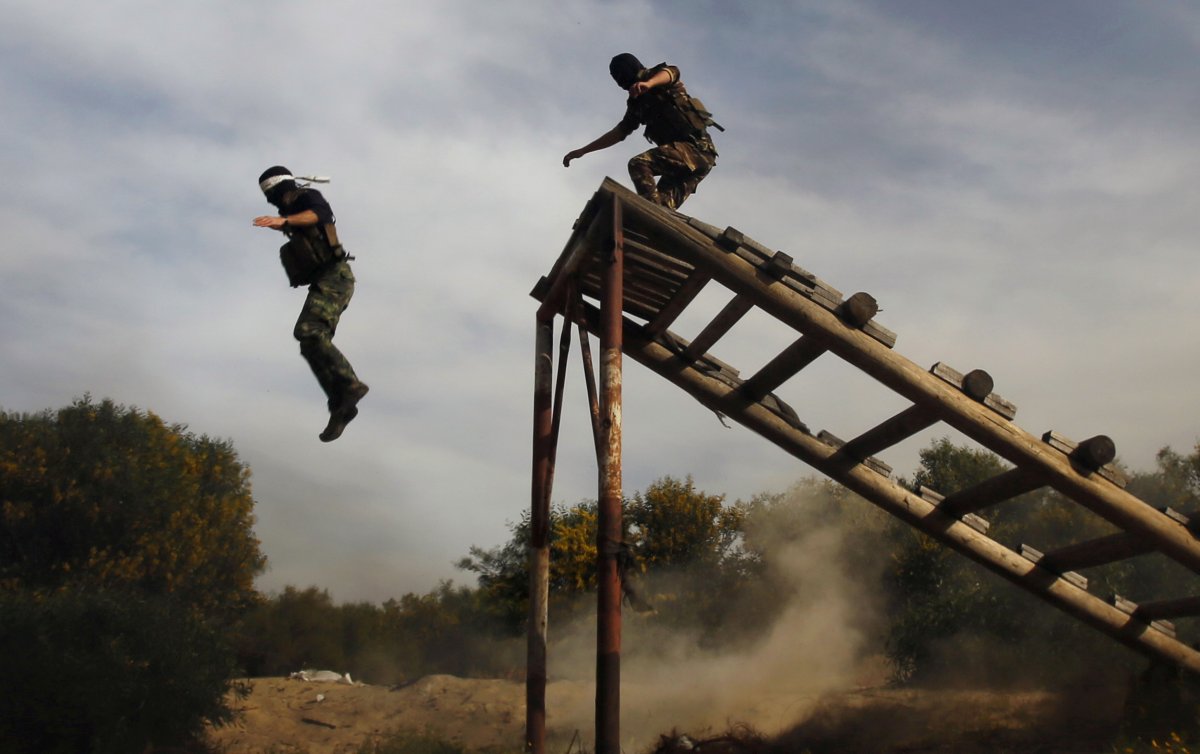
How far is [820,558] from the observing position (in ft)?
87.7

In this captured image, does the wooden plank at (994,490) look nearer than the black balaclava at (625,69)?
Yes

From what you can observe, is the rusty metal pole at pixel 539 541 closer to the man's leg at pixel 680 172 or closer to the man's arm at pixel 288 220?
the man's leg at pixel 680 172

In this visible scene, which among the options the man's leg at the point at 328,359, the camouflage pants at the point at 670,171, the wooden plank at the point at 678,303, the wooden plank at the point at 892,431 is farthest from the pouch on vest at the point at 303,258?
the wooden plank at the point at 892,431

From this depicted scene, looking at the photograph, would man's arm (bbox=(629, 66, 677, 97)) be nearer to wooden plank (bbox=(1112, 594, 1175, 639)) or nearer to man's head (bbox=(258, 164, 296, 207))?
man's head (bbox=(258, 164, 296, 207))

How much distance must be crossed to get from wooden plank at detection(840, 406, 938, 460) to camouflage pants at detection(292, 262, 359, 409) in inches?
164

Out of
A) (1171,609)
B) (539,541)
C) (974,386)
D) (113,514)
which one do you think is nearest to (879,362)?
(974,386)

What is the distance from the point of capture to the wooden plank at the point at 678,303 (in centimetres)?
795

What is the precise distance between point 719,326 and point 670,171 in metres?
1.40

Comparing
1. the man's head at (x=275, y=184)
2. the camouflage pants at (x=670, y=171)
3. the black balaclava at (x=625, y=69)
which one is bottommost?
the man's head at (x=275, y=184)

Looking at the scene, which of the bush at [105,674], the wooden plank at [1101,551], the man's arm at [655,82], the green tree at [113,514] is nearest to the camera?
the man's arm at [655,82]

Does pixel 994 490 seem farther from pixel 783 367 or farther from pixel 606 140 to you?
pixel 606 140

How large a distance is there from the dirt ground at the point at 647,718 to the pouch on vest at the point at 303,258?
4.56m

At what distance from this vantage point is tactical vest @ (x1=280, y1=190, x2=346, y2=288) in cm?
783

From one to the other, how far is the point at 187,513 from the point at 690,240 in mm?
28528
